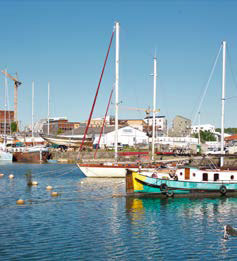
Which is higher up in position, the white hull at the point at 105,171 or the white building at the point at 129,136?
the white building at the point at 129,136

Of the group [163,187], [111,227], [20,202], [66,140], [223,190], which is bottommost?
[111,227]

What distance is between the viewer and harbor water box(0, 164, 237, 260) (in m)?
23.3

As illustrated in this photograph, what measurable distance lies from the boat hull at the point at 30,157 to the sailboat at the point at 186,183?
63.7 meters

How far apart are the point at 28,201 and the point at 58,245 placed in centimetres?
1605

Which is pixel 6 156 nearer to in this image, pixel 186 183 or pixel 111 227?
pixel 186 183

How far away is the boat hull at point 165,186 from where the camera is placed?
136ft

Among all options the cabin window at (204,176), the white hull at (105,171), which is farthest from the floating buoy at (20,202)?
the white hull at (105,171)

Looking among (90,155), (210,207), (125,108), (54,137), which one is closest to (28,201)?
(210,207)

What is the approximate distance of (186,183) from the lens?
4231 cm

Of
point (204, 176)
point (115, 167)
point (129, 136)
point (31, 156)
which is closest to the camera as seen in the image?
point (204, 176)

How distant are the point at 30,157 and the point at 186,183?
67135 mm

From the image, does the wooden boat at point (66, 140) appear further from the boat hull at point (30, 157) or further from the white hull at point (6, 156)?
the white hull at point (6, 156)

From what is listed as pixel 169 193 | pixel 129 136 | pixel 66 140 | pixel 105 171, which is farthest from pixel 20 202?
pixel 129 136

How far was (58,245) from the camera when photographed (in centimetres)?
2459
